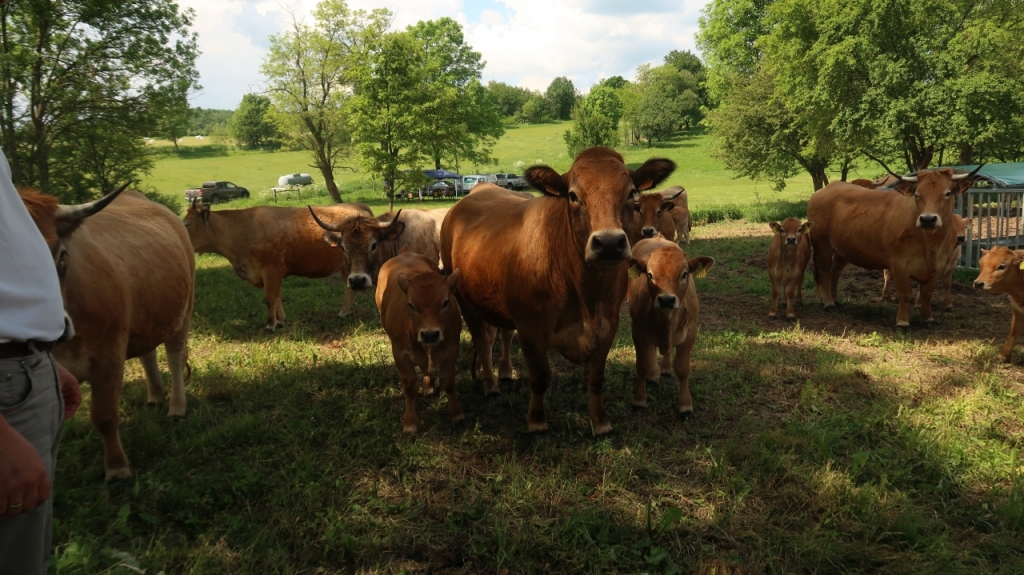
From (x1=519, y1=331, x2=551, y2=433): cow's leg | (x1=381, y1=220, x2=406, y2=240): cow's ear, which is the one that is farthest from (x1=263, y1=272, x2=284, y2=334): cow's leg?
(x1=519, y1=331, x2=551, y2=433): cow's leg

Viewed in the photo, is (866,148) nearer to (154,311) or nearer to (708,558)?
(708,558)

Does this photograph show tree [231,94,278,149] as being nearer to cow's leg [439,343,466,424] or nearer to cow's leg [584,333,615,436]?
cow's leg [439,343,466,424]

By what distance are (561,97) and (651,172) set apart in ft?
382

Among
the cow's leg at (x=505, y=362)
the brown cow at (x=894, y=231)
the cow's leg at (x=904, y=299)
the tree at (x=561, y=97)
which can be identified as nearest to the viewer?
the cow's leg at (x=505, y=362)

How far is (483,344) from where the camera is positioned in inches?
232

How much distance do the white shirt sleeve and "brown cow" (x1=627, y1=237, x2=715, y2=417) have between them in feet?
14.3

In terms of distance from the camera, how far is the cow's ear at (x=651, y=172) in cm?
440

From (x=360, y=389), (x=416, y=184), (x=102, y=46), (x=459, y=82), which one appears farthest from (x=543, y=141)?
(x=360, y=389)

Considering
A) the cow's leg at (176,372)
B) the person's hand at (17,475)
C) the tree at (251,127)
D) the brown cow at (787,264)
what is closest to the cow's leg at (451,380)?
the cow's leg at (176,372)

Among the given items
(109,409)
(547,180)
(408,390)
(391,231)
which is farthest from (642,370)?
(391,231)

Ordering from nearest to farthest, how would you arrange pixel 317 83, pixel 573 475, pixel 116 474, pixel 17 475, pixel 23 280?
pixel 17 475, pixel 23 280, pixel 116 474, pixel 573 475, pixel 317 83

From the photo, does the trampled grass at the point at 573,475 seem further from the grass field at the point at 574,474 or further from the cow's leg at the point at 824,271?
the cow's leg at the point at 824,271

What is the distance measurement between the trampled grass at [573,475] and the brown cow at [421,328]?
0.36 m

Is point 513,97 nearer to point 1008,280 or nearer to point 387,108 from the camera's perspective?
point 387,108
